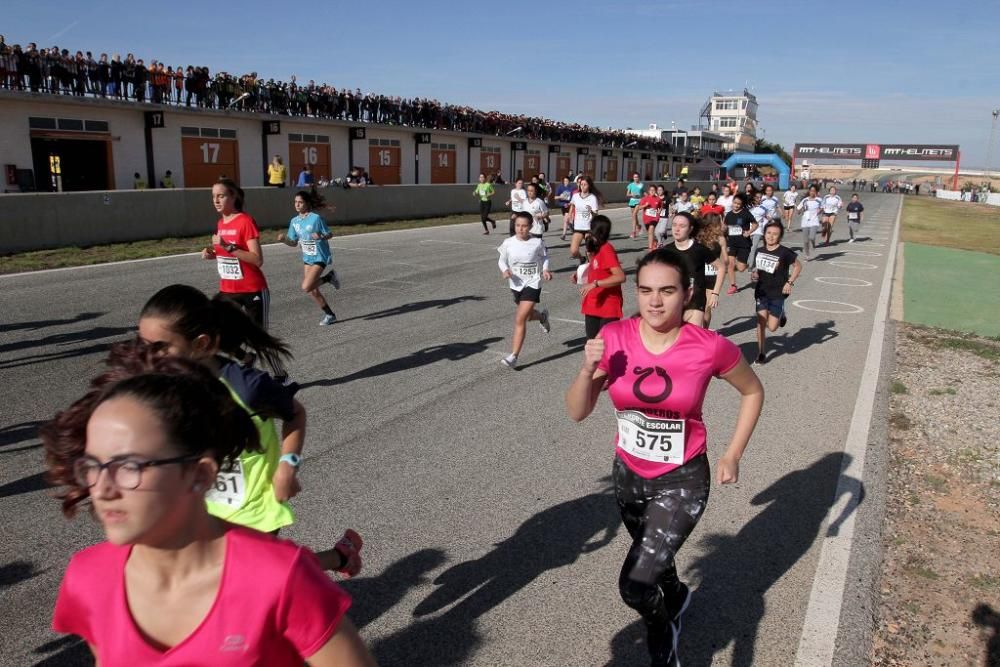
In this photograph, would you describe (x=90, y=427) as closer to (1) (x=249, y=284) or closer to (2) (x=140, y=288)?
(1) (x=249, y=284)

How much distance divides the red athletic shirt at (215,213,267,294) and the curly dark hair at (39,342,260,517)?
5.65m

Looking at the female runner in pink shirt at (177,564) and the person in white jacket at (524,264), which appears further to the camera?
the person in white jacket at (524,264)

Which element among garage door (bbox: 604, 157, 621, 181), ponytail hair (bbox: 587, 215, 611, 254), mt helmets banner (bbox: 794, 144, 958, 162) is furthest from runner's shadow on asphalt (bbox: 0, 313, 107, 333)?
mt helmets banner (bbox: 794, 144, 958, 162)

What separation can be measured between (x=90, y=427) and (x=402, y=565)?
3015 millimetres

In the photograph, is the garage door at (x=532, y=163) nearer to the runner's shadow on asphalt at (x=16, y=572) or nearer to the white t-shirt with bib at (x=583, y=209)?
the white t-shirt with bib at (x=583, y=209)

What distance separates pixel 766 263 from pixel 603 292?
265 centimetres

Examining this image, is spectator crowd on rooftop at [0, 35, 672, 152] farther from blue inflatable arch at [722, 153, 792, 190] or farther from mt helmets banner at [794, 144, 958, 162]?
mt helmets banner at [794, 144, 958, 162]

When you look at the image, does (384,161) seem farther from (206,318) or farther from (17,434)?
(206,318)

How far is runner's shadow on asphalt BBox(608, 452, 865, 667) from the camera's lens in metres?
3.75

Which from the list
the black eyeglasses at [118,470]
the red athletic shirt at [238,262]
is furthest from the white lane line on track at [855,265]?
the black eyeglasses at [118,470]

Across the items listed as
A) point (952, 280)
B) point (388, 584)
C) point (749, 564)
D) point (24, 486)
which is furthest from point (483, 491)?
point (952, 280)

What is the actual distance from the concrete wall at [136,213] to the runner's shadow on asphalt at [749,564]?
16.2 m

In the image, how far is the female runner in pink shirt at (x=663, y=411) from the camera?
341 cm

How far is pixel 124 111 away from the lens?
25.6 meters
